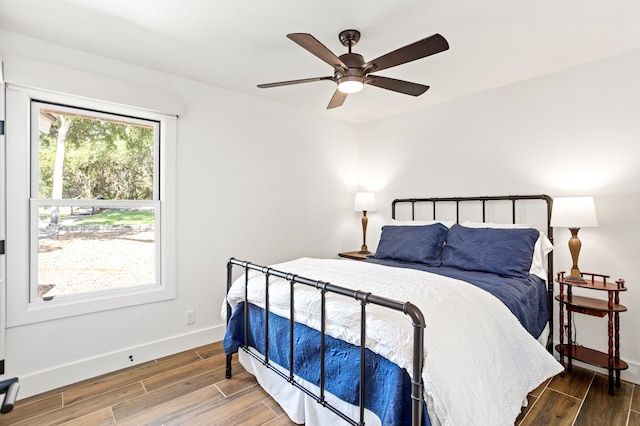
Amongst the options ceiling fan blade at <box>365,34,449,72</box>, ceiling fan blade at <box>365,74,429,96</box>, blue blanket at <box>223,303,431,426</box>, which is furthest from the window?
ceiling fan blade at <box>365,34,449,72</box>

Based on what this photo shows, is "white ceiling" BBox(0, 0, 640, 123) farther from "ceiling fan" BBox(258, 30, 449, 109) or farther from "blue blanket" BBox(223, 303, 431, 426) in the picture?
"blue blanket" BBox(223, 303, 431, 426)

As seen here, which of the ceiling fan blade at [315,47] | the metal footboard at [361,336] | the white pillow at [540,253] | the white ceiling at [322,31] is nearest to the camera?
the metal footboard at [361,336]

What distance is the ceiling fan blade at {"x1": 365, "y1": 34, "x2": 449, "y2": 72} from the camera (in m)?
1.68

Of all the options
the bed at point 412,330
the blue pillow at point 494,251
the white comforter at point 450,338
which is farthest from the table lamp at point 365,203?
the white comforter at point 450,338

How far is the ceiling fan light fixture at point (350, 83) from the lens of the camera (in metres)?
2.06

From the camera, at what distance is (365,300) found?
1.42 m

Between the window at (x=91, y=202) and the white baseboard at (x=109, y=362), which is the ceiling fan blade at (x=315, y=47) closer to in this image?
the window at (x=91, y=202)

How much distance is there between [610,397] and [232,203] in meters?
3.22

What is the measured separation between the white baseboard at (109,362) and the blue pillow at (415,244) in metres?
1.78

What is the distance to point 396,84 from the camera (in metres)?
2.23

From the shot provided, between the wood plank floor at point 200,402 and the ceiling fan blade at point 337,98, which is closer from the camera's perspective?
the wood plank floor at point 200,402

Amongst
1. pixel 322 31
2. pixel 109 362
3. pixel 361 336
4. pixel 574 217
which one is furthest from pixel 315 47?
pixel 109 362

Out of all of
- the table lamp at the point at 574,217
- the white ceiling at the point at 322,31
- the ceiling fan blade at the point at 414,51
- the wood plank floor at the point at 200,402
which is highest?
the white ceiling at the point at 322,31

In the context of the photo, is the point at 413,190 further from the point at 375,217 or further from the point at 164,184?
the point at 164,184
